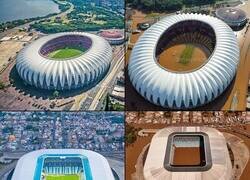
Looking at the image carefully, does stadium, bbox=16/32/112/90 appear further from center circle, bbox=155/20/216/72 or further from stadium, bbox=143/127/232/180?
stadium, bbox=143/127/232/180

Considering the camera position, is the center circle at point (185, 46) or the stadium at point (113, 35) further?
the stadium at point (113, 35)

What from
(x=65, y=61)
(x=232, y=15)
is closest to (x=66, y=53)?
(x=65, y=61)

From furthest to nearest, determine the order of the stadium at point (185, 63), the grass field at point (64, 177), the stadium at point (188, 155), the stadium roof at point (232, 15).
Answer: the stadium roof at point (232, 15)
the stadium at point (185, 63)
the grass field at point (64, 177)
the stadium at point (188, 155)

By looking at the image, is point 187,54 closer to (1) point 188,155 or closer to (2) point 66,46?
(1) point 188,155

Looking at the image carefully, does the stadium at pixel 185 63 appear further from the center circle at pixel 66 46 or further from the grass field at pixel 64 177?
the grass field at pixel 64 177

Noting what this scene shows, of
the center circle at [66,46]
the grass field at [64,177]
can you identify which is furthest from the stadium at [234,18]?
the grass field at [64,177]

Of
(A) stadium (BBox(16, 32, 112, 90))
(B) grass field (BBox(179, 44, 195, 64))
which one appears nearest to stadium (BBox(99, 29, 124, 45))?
(A) stadium (BBox(16, 32, 112, 90))

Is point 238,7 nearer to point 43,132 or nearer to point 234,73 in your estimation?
point 234,73

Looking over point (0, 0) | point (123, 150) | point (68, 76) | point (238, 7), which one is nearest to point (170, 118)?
point (123, 150)
